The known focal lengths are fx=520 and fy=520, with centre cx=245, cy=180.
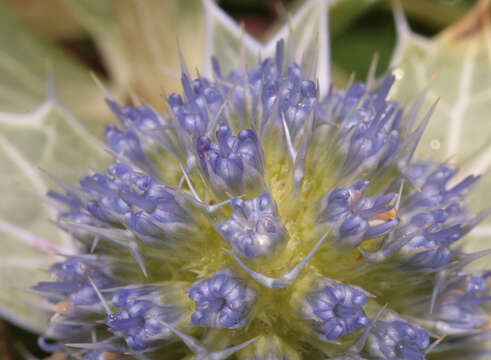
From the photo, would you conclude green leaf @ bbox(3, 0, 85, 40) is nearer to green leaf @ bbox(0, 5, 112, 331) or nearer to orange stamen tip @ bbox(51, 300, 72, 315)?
green leaf @ bbox(0, 5, 112, 331)

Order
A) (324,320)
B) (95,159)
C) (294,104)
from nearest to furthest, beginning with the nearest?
(324,320), (294,104), (95,159)

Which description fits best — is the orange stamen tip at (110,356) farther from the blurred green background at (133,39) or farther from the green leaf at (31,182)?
the blurred green background at (133,39)

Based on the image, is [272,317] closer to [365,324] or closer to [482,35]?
[365,324]

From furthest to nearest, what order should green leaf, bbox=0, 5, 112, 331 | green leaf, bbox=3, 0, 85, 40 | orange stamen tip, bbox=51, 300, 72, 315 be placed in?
green leaf, bbox=3, 0, 85, 40 < green leaf, bbox=0, 5, 112, 331 < orange stamen tip, bbox=51, 300, 72, 315

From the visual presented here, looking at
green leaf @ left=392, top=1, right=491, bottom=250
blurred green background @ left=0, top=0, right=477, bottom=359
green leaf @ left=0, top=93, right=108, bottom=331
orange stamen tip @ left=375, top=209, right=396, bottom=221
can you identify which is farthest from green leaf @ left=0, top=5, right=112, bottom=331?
green leaf @ left=392, top=1, right=491, bottom=250

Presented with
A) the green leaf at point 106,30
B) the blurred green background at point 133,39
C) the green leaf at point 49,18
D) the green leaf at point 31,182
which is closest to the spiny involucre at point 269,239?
the green leaf at point 31,182

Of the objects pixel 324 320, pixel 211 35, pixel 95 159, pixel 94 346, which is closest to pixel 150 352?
pixel 94 346
